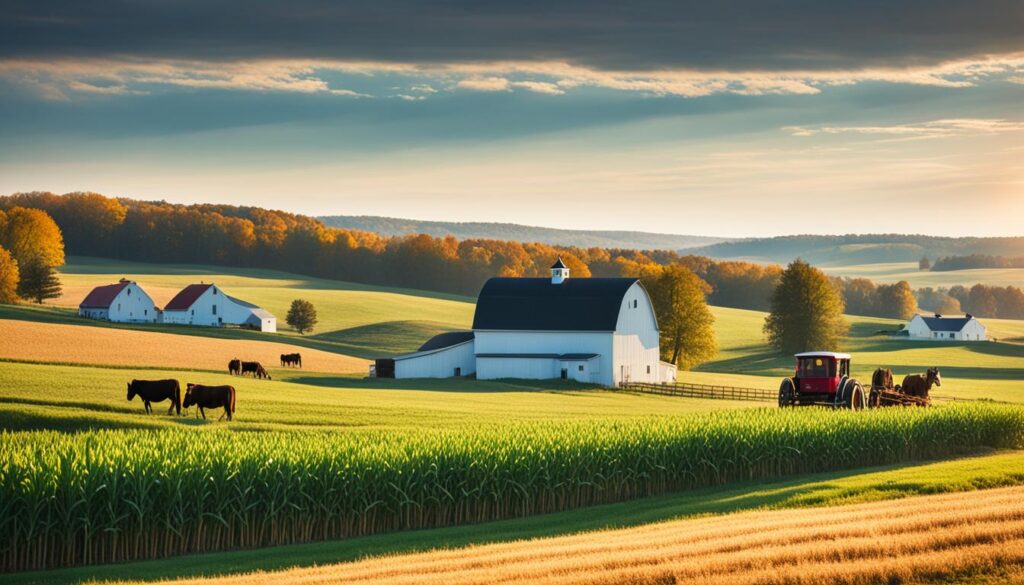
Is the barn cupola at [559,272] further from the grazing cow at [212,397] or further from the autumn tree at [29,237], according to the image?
the autumn tree at [29,237]

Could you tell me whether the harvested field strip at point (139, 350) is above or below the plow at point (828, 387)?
below

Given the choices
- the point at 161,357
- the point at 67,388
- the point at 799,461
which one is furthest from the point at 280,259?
the point at 799,461

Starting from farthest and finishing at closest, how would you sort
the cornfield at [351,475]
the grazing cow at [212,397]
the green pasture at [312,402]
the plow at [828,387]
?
the plow at [828,387], the grazing cow at [212,397], the green pasture at [312,402], the cornfield at [351,475]

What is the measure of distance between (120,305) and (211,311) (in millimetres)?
8802

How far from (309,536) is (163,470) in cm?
377

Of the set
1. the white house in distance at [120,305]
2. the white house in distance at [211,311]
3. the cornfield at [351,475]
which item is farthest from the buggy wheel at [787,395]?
the white house in distance at [120,305]

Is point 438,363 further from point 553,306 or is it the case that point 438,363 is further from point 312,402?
point 312,402

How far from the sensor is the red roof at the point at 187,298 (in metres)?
117

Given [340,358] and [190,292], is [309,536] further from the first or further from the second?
[190,292]

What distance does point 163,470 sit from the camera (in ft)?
84.1

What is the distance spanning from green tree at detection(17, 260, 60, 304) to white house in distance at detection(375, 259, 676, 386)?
189 ft

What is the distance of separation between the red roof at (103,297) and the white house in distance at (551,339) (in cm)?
4698

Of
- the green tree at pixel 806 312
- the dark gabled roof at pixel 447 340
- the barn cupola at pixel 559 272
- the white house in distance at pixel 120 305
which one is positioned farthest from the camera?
the green tree at pixel 806 312

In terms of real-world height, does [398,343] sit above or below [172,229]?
below
